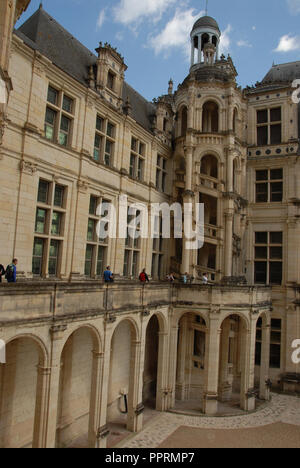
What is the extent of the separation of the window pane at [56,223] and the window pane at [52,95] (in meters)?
4.35

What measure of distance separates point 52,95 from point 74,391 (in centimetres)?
1162

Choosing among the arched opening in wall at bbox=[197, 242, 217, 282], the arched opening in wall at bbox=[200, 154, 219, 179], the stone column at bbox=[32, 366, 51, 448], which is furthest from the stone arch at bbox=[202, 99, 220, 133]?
the stone column at bbox=[32, 366, 51, 448]

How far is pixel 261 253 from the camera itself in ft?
80.5

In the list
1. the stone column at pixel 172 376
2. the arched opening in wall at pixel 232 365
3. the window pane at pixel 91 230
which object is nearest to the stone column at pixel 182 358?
the stone column at pixel 172 376

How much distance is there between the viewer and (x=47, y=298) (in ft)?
35.2

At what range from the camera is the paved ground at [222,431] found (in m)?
14.5

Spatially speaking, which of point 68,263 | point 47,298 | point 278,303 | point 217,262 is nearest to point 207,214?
point 217,262

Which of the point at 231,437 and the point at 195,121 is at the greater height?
the point at 195,121

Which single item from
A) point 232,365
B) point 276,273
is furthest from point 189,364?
point 276,273

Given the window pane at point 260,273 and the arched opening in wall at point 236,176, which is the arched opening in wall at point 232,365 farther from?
the arched opening in wall at point 236,176

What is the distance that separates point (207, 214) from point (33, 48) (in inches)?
534

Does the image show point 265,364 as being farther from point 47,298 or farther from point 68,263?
point 47,298

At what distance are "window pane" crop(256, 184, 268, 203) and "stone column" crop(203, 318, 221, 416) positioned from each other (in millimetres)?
10452

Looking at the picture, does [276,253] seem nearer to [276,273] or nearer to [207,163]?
[276,273]
